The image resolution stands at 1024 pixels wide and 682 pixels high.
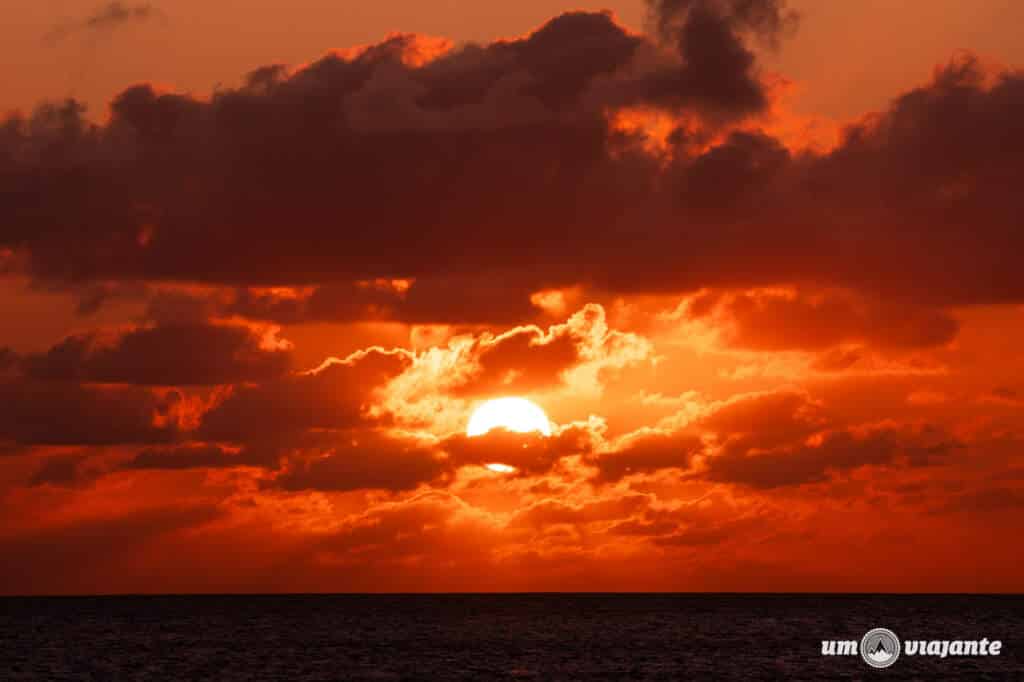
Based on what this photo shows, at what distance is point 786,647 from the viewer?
17650cm

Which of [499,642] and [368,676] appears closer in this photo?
[368,676]

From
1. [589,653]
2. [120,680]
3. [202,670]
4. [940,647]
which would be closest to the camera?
[120,680]

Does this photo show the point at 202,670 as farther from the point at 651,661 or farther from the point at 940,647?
the point at 940,647

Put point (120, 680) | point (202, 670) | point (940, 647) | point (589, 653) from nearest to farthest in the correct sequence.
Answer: point (120, 680)
point (202, 670)
point (589, 653)
point (940, 647)

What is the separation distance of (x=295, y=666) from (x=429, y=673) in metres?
17.0

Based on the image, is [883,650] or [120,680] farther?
[883,650]

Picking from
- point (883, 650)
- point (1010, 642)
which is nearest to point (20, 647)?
point (883, 650)

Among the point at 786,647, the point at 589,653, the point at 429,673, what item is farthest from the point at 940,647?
the point at 429,673

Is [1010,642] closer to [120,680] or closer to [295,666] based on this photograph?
[295,666]

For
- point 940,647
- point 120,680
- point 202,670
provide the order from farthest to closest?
1. point 940,647
2. point 202,670
3. point 120,680

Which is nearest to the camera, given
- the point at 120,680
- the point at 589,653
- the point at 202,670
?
the point at 120,680

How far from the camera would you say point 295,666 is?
497ft

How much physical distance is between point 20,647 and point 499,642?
5989 centimetres

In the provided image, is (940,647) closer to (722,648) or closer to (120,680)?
(722,648)
